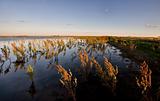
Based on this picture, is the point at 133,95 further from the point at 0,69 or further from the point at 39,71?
the point at 0,69

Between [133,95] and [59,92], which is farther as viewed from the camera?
[59,92]

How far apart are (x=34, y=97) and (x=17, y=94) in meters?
1.43

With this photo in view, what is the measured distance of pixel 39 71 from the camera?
58.4ft

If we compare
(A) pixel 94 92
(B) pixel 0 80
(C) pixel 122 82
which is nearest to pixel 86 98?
(A) pixel 94 92

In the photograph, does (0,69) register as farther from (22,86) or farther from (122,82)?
(122,82)

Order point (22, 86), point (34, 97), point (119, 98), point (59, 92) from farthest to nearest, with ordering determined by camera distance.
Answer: point (22, 86), point (59, 92), point (34, 97), point (119, 98)

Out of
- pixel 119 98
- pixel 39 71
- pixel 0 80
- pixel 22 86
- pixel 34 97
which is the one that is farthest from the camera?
pixel 39 71

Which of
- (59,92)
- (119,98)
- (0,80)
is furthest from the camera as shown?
(0,80)

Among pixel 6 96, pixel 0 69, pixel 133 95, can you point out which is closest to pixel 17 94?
pixel 6 96

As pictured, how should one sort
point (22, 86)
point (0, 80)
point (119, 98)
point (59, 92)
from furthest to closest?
1. point (0, 80)
2. point (22, 86)
3. point (59, 92)
4. point (119, 98)

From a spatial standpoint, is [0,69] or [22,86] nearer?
[22,86]

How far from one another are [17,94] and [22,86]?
162 centimetres

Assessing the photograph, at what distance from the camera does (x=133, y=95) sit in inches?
411

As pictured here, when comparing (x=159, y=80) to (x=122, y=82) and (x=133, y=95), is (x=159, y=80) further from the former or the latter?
(x=133, y=95)
